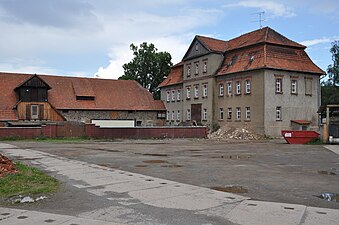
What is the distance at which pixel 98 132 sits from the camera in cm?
4244

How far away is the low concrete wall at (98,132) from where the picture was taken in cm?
3897

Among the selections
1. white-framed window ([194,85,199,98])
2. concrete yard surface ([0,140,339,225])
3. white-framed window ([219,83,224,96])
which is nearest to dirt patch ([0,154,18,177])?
concrete yard surface ([0,140,339,225])

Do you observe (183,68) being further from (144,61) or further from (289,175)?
(289,175)

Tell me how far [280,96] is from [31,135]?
1081 inches

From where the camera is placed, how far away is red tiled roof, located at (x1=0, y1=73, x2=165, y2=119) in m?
→ 53.2

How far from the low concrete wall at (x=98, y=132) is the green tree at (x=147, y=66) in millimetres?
32876

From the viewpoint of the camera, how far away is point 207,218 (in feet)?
22.6

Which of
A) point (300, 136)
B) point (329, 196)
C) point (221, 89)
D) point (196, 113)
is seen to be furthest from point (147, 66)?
point (329, 196)

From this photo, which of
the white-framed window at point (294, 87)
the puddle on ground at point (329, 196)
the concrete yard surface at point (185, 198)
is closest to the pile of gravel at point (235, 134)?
the white-framed window at point (294, 87)

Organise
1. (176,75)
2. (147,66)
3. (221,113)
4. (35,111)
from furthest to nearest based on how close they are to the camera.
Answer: (147,66) → (176,75) → (221,113) → (35,111)

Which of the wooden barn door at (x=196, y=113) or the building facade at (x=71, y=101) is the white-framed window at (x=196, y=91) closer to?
the wooden barn door at (x=196, y=113)

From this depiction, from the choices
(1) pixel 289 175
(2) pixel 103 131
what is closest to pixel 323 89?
(2) pixel 103 131

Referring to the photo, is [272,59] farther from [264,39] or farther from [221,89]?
[221,89]

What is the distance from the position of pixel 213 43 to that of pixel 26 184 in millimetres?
45183
